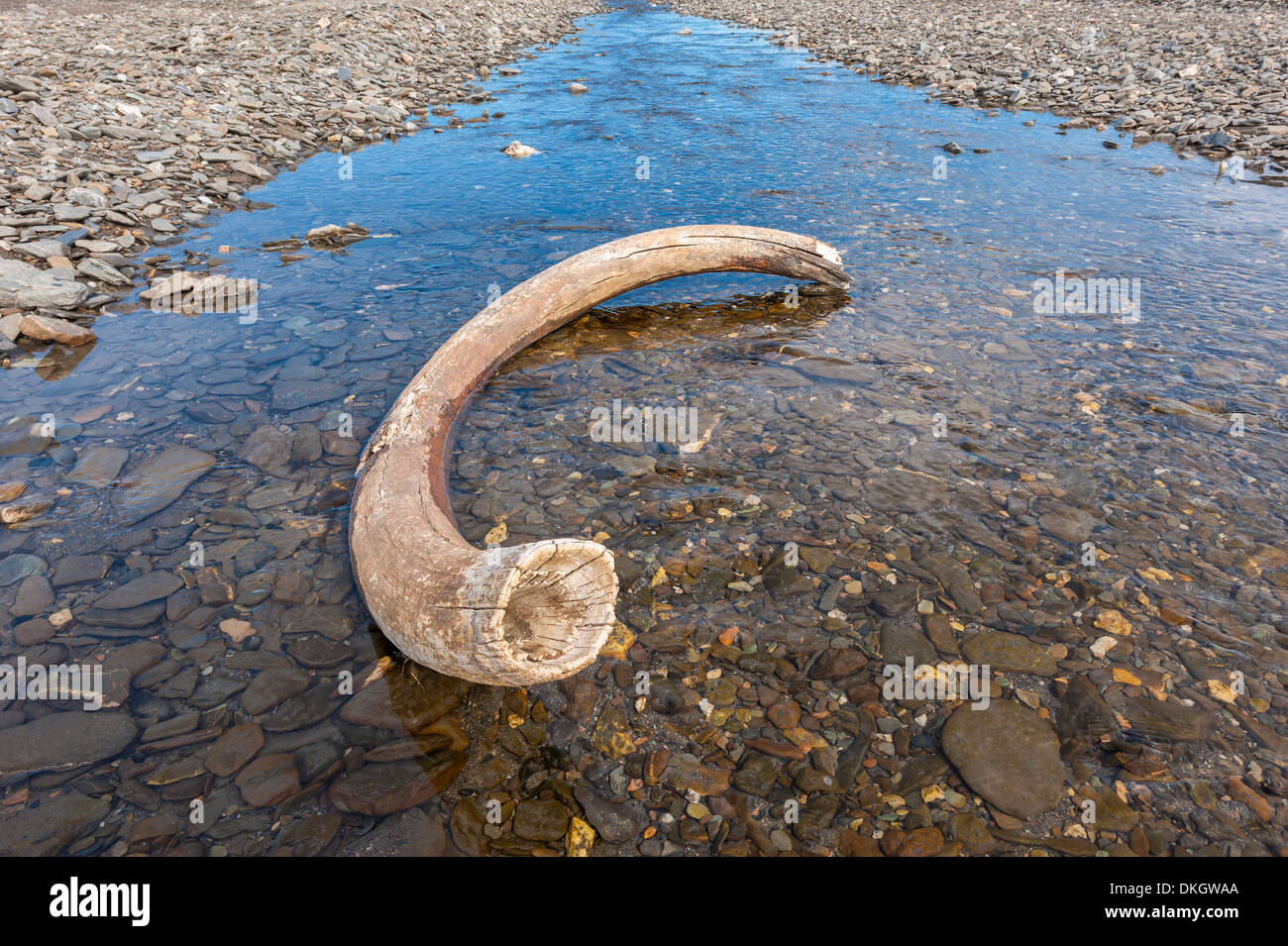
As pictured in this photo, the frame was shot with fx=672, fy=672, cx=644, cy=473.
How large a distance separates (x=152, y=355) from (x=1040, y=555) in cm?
805

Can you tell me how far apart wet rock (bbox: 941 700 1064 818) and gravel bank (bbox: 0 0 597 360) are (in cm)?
859

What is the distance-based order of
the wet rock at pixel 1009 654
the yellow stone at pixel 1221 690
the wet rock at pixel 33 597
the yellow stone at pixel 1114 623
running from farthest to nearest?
the wet rock at pixel 33 597, the yellow stone at pixel 1114 623, the wet rock at pixel 1009 654, the yellow stone at pixel 1221 690

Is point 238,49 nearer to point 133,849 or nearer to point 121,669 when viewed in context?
point 121,669

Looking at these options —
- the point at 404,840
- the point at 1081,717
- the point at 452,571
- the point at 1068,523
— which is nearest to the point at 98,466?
the point at 452,571

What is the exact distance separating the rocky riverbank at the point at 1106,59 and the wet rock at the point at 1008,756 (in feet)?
44.1

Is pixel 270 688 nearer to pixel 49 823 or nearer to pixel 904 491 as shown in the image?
pixel 49 823

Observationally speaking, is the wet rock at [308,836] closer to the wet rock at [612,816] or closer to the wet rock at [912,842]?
the wet rock at [612,816]

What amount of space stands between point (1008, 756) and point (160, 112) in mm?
15896

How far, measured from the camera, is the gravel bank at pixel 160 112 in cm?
798

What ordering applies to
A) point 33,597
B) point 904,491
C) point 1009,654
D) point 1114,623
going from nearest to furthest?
point 1009,654 → point 1114,623 → point 33,597 → point 904,491

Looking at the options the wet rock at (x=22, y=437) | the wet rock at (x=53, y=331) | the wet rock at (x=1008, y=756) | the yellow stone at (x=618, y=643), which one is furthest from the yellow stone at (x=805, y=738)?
the wet rock at (x=53, y=331)

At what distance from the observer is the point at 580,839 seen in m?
3.09
